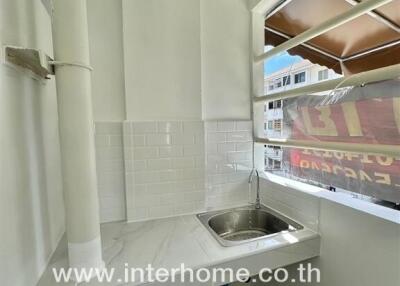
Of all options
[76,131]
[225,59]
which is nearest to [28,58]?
[76,131]

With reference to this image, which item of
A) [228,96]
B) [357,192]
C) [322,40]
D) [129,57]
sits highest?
[322,40]

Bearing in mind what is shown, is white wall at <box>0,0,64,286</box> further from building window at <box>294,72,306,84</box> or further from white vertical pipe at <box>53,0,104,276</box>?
building window at <box>294,72,306,84</box>

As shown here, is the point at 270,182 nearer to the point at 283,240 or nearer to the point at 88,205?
the point at 283,240

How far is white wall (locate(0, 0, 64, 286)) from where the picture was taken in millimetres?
683

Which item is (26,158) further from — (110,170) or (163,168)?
(163,168)

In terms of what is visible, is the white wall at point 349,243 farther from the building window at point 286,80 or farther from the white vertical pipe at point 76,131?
the white vertical pipe at point 76,131

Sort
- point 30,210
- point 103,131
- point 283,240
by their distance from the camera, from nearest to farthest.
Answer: point 30,210
point 283,240
point 103,131

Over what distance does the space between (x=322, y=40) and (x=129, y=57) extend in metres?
1.59

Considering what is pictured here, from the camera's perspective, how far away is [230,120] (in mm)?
1713

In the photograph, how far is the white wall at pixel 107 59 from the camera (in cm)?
138

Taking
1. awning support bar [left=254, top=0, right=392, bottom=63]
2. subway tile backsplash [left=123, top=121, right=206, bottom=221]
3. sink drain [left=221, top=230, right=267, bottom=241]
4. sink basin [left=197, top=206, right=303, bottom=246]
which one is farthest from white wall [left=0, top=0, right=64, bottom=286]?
awning support bar [left=254, top=0, right=392, bottom=63]

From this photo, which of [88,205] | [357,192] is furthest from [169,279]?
[357,192]

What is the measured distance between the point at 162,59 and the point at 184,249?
119 centimetres

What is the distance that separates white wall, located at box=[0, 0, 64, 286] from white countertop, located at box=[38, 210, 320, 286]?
0.19 metres
